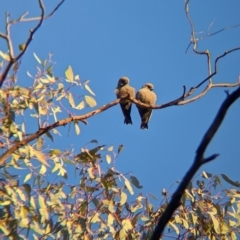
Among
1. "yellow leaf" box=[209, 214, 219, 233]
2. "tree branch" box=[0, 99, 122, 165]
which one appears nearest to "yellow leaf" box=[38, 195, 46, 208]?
"tree branch" box=[0, 99, 122, 165]

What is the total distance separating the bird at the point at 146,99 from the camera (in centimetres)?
452

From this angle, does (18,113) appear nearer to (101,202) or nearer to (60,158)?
(60,158)

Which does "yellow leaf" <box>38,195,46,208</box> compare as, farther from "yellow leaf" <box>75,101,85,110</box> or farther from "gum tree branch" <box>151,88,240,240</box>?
"gum tree branch" <box>151,88,240,240</box>

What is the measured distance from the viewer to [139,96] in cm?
473

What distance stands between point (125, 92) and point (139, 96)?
0.15 m

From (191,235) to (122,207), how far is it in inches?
14.1

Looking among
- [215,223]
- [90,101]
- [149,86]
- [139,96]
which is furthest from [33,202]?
[149,86]

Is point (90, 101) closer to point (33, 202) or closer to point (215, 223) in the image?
point (33, 202)

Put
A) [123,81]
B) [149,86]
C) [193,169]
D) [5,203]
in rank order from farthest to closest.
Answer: [149,86]
[123,81]
[5,203]
[193,169]

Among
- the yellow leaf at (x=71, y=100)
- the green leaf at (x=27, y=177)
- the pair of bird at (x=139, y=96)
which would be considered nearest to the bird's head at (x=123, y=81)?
the pair of bird at (x=139, y=96)

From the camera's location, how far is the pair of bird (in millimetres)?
4496

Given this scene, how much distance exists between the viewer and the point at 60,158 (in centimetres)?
237

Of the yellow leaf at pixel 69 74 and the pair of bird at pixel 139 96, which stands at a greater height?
the yellow leaf at pixel 69 74

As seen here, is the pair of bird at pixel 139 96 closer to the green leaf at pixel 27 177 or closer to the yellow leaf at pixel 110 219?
the yellow leaf at pixel 110 219
